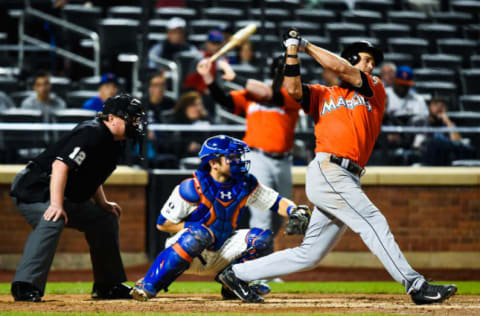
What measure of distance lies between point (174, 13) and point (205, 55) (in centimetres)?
177

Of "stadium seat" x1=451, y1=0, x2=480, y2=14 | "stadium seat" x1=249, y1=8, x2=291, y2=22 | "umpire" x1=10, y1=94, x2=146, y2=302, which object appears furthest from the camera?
"stadium seat" x1=451, y1=0, x2=480, y2=14

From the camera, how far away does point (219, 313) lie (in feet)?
16.3

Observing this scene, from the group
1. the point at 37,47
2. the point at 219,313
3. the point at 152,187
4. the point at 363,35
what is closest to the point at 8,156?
the point at 152,187

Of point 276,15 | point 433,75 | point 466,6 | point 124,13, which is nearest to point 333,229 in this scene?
point 433,75

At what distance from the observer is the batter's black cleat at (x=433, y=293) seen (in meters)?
5.07

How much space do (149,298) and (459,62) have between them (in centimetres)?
806

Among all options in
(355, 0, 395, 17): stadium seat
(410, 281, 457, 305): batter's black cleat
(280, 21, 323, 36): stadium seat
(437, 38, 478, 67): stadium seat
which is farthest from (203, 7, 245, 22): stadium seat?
(410, 281, 457, 305): batter's black cleat

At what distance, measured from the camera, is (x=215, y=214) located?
18.5 feet

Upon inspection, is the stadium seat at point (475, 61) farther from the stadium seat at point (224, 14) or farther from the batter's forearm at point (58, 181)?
the batter's forearm at point (58, 181)

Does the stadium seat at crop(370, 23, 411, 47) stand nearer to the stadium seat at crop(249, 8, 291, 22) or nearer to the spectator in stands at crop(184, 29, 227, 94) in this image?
the stadium seat at crop(249, 8, 291, 22)

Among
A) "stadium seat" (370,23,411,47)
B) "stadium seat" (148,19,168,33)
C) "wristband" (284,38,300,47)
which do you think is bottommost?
"stadium seat" (148,19,168,33)

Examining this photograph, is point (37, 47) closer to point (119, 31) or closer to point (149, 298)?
point (119, 31)

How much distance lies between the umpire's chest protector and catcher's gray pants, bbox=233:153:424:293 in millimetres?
281

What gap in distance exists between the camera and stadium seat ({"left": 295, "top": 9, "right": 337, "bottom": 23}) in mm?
12843
